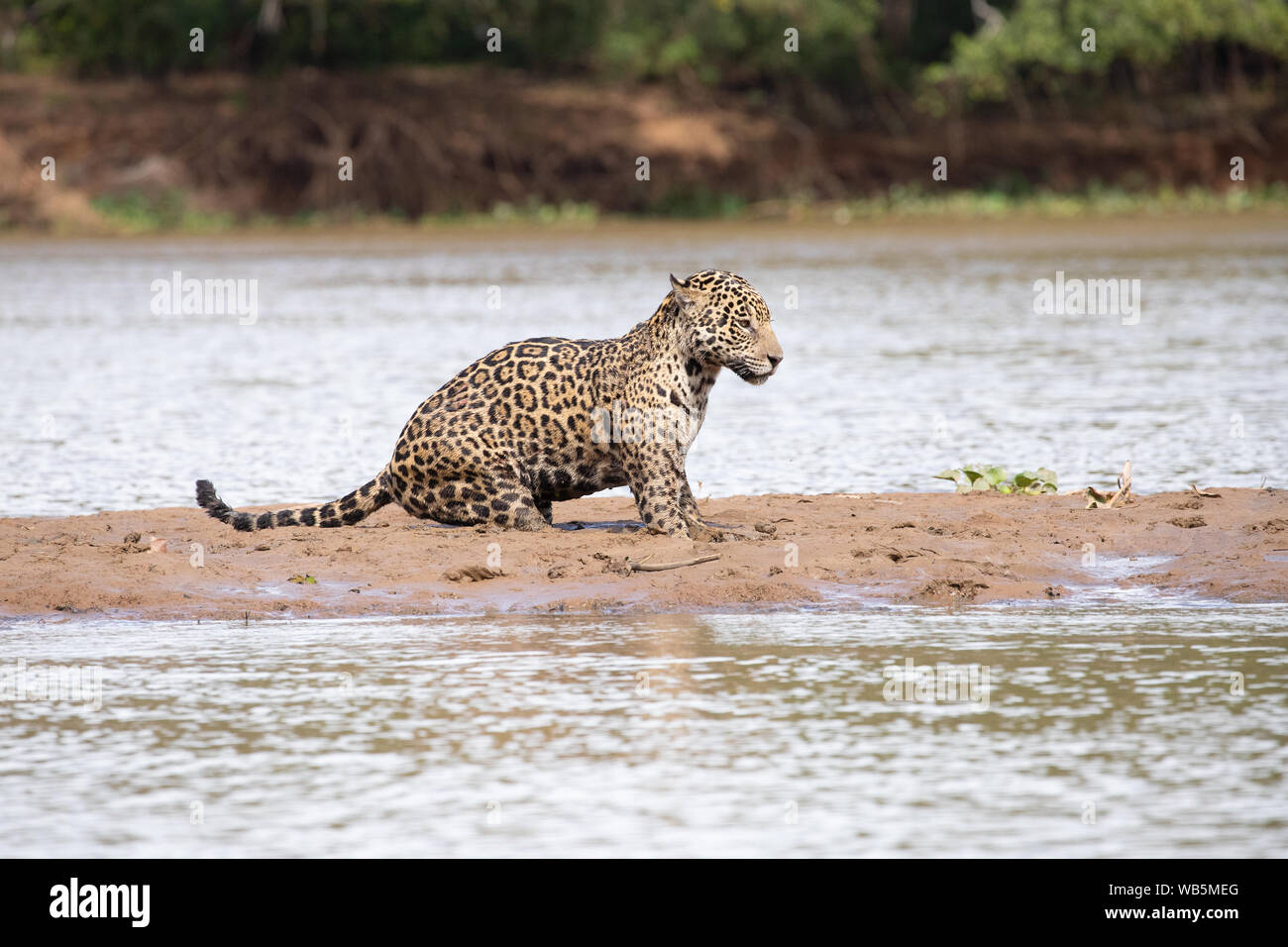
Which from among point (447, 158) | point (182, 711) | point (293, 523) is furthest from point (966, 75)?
point (182, 711)

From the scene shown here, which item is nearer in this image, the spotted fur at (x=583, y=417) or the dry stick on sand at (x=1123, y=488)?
the spotted fur at (x=583, y=417)

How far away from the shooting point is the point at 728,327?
33.8 feet

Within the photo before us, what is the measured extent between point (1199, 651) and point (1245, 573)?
156 centimetres

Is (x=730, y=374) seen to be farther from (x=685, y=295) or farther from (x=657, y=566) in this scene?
(x=657, y=566)

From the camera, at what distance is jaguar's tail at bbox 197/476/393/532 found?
11102 millimetres

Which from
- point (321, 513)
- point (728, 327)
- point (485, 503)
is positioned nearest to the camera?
point (728, 327)

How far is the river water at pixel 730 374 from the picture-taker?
14.2m

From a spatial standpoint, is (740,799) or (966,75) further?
(966,75)

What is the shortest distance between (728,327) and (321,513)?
98.1 inches

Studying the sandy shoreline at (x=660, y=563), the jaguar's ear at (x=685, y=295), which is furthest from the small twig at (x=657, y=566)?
the jaguar's ear at (x=685, y=295)

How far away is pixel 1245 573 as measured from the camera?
31.4 feet

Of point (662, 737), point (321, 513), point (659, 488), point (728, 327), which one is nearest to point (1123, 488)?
point (728, 327)

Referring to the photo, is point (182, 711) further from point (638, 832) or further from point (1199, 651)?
point (1199, 651)

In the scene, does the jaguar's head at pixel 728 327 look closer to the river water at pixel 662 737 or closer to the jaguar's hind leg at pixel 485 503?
the jaguar's hind leg at pixel 485 503
